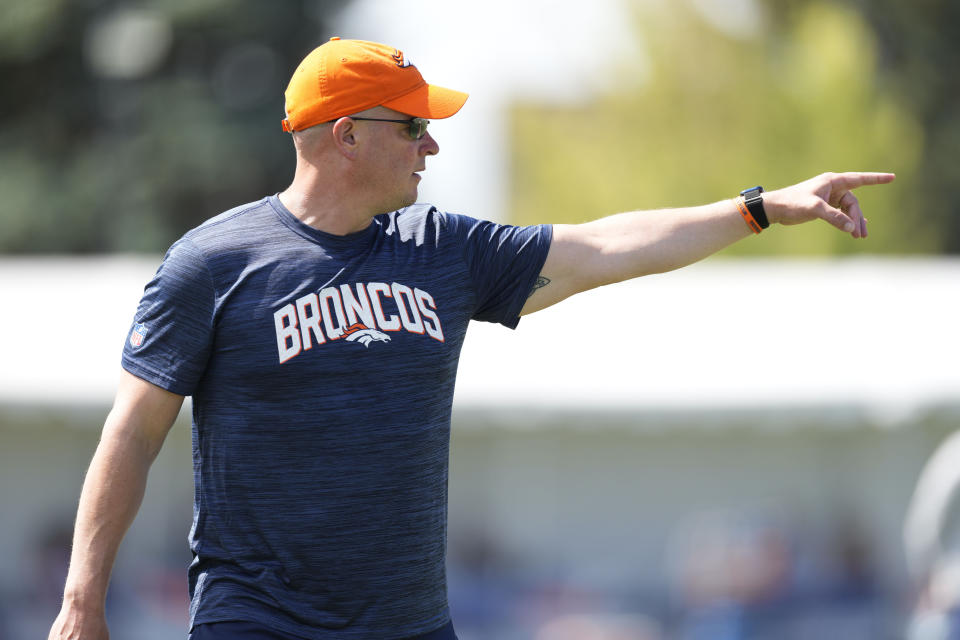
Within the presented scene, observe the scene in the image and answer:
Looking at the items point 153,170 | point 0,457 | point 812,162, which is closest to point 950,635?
point 0,457

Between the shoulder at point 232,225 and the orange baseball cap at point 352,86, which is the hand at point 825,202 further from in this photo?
the shoulder at point 232,225

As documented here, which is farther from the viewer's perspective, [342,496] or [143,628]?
[143,628]

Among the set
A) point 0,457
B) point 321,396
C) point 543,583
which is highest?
point 321,396

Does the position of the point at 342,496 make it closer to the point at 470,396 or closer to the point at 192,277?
the point at 192,277

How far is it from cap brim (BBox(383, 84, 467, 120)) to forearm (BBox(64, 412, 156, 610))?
1.00 metres

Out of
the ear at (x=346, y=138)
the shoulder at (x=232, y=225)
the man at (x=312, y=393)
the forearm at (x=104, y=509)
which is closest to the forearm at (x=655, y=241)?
the man at (x=312, y=393)

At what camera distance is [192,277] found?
289 cm

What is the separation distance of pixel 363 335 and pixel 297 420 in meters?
0.25

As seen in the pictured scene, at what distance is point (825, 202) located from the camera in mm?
3236

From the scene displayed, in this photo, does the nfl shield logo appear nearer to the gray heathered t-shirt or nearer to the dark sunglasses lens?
the gray heathered t-shirt

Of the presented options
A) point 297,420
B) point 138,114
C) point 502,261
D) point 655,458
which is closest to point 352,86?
point 502,261

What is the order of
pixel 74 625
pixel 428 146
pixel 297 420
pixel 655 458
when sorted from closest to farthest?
pixel 74 625, pixel 297 420, pixel 428 146, pixel 655 458

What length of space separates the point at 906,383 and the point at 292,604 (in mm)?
8366

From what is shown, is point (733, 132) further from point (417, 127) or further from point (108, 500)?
point (108, 500)
